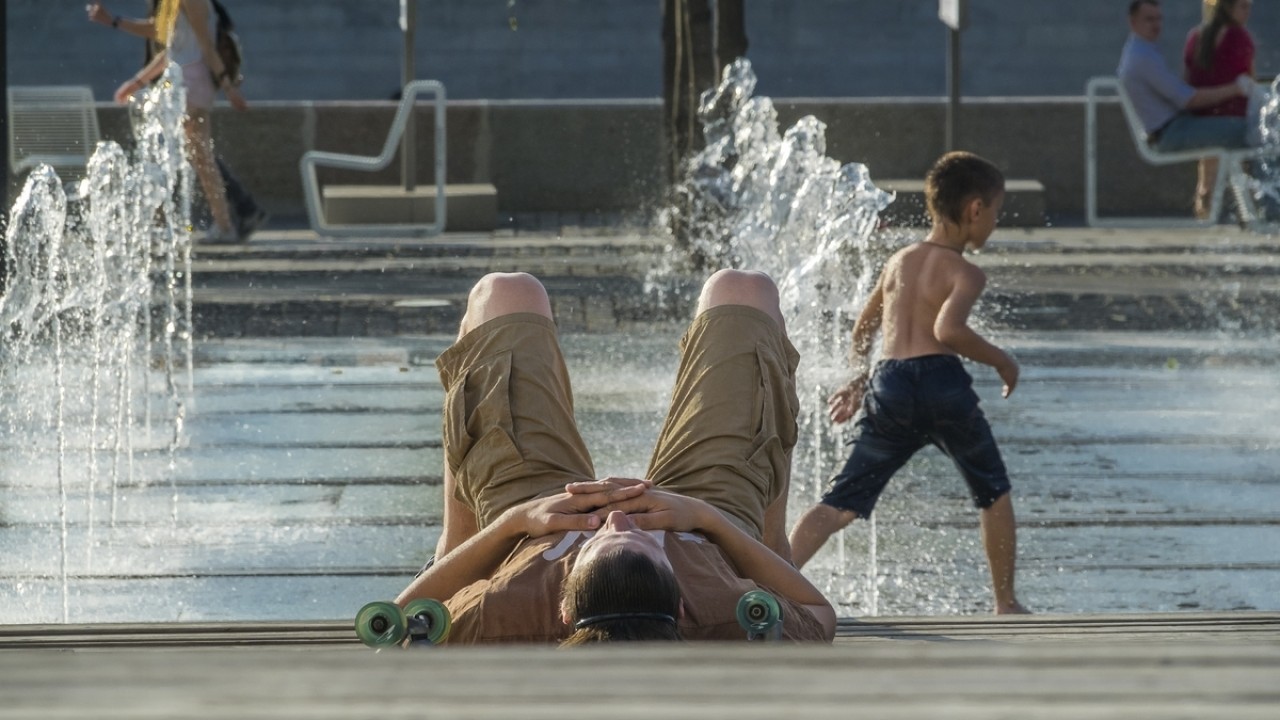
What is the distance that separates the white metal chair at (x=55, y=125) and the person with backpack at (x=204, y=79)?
115cm

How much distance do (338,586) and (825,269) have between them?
5.83m

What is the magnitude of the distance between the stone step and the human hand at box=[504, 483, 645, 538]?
1069cm

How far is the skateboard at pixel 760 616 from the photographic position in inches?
132

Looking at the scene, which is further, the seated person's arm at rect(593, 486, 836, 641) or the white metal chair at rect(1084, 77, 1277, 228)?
the white metal chair at rect(1084, 77, 1277, 228)

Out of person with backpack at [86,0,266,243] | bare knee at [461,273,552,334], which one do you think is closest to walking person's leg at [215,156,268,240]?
person with backpack at [86,0,266,243]

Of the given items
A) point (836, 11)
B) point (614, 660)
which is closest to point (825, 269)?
point (614, 660)

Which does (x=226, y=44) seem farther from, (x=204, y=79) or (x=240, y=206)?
(x=240, y=206)

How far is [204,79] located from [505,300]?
9753mm

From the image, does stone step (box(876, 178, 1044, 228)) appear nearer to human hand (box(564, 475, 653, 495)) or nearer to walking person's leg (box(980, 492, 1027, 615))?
walking person's leg (box(980, 492, 1027, 615))

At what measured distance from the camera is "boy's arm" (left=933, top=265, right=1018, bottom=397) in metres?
5.25

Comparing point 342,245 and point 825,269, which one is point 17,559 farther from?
point 342,245

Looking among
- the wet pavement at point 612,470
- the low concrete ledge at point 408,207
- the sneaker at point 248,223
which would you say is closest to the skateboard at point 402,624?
the wet pavement at point 612,470

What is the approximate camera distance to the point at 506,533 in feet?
12.6

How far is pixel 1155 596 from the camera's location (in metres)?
5.48
